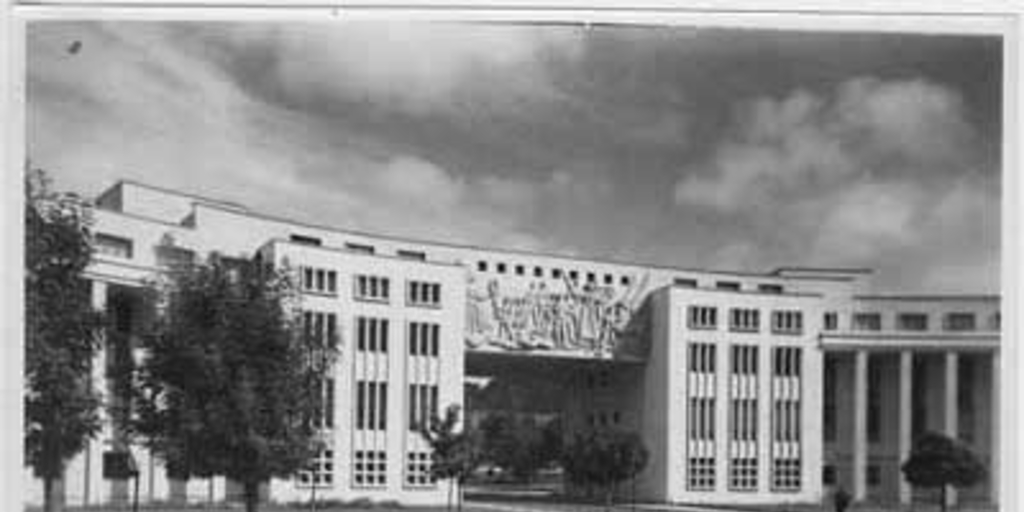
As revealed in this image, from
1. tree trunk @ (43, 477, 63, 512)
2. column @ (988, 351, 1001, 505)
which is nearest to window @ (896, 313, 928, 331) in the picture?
column @ (988, 351, 1001, 505)

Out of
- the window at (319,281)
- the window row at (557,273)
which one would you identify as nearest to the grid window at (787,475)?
the window row at (557,273)

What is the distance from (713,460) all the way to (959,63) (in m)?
1.83

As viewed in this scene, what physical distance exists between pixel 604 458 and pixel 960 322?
1369 millimetres

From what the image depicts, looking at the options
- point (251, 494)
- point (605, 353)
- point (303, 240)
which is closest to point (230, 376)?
point (251, 494)

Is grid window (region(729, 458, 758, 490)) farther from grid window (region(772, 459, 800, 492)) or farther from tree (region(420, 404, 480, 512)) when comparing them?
tree (region(420, 404, 480, 512))

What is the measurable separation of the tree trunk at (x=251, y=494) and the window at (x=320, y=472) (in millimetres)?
168

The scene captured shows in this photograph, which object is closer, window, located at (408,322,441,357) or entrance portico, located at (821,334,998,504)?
entrance portico, located at (821,334,998,504)

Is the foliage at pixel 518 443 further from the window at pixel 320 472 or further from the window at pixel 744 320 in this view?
the window at pixel 744 320

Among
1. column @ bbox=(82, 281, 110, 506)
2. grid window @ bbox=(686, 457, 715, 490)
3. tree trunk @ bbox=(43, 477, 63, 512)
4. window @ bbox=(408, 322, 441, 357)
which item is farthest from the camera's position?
grid window @ bbox=(686, 457, 715, 490)

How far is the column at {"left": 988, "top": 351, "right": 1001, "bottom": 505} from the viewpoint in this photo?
14.5 feet

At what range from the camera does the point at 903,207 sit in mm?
4789

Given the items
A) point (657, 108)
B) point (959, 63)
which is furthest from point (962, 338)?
point (657, 108)

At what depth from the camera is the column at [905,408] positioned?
4884 mm

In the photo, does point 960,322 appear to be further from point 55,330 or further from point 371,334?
point 55,330
